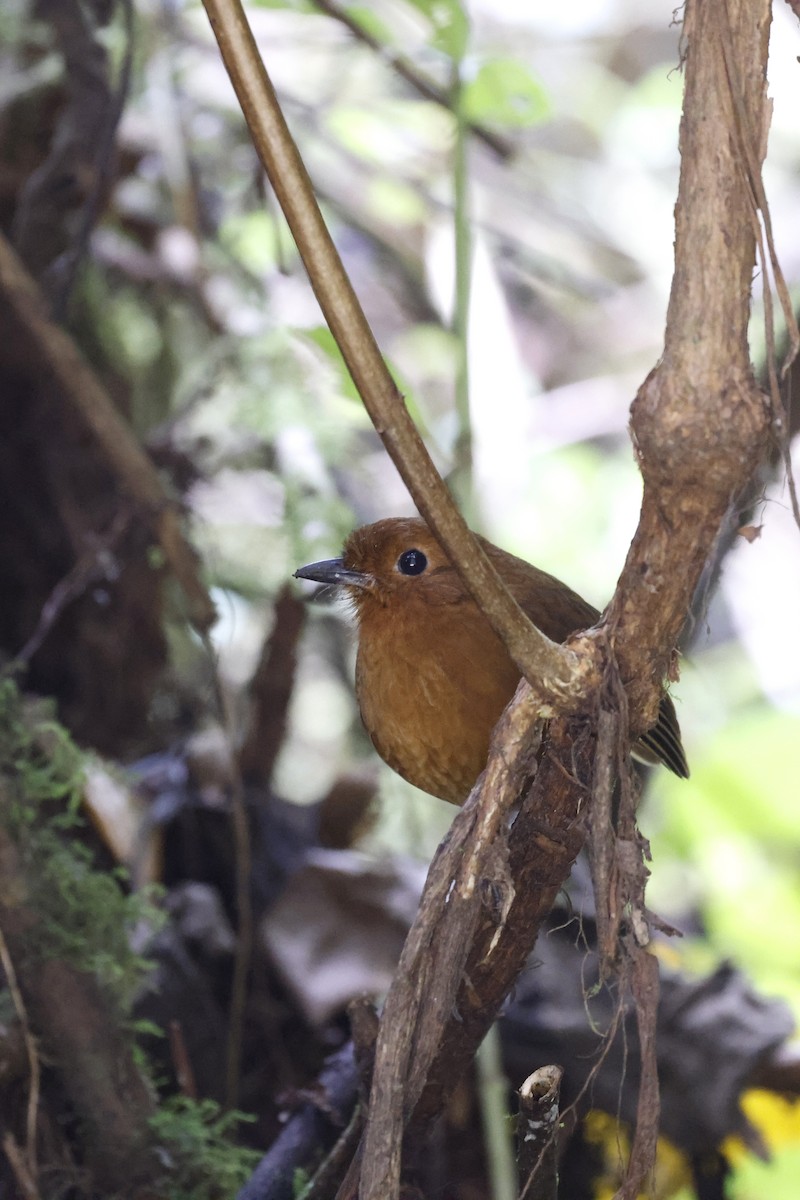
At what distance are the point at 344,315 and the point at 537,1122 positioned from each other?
3.35ft

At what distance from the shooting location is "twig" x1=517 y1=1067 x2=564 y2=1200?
60.6 inches

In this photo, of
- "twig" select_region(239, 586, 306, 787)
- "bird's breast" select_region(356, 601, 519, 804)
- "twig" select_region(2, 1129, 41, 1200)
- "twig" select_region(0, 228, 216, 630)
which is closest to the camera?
"twig" select_region(2, 1129, 41, 1200)

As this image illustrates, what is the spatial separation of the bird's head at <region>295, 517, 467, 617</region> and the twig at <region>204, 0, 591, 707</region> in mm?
1043

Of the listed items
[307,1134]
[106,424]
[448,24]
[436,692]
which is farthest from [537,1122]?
[448,24]

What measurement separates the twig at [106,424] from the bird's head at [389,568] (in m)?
0.65

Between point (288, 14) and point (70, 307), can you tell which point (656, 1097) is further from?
point (288, 14)

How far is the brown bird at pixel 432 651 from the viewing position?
2.24 metres

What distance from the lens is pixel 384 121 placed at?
4.59 m

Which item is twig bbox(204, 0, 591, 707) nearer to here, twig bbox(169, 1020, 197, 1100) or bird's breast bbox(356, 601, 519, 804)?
bird's breast bbox(356, 601, 519, 804)

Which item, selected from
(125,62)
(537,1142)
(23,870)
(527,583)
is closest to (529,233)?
(125,62)

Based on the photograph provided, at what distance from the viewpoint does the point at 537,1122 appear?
1568 mm

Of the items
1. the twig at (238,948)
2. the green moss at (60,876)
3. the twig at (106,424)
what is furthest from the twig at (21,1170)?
the twig at (106,424)

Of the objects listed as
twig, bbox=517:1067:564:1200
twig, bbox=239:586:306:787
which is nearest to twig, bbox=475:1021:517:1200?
twig, bbox=517:1067:564:1200

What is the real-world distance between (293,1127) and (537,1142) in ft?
2.53
